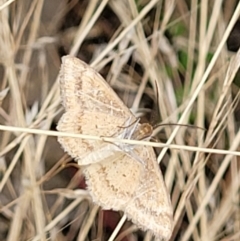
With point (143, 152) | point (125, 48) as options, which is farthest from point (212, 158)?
point (143, 152)

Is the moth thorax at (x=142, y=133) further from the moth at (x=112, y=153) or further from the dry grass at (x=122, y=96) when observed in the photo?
the dry grass at (x=122, y=96)

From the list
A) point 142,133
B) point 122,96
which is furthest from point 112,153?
point 122,96

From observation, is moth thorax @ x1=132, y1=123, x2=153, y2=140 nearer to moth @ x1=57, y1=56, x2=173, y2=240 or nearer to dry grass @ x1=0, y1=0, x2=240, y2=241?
moth @ x1=57, y1=56, x2=173, y2=240

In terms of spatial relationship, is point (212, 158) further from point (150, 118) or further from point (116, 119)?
point (116, 119)

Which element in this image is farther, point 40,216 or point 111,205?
point 40,216

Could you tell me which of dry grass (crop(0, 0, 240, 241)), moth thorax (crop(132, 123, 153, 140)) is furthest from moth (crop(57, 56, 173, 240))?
dry grass (crop(0, 0, 240, 241))

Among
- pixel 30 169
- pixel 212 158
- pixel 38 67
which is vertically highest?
pixel 38 67

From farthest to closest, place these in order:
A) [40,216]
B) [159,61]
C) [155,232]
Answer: [159,61] → [40,216] → [155,232]

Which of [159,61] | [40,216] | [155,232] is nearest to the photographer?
[155,232]

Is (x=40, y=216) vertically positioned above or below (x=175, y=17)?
below
